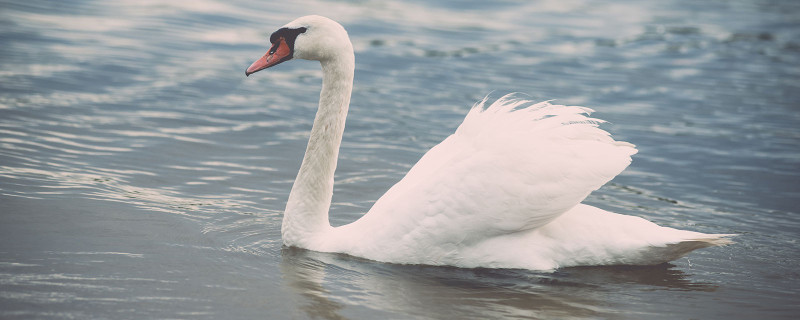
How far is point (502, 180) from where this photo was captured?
6617mm

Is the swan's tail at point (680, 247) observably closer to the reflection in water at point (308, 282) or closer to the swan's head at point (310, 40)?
the reflection in water at point (308, 282)

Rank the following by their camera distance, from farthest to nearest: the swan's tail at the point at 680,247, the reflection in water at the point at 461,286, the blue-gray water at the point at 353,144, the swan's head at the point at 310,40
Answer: the swan's head at the point at 310,40 < the swan's tail at the point at 680,247 < the blue-gray water at the point at 353,144 < the reflection in water at the point at 461,286

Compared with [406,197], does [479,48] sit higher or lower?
higher

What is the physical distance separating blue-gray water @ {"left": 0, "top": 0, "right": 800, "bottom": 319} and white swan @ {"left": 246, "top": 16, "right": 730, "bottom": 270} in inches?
7.1

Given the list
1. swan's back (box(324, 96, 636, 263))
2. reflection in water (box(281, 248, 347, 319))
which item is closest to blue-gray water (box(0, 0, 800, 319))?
reflection in water (box(281, 248, 347, 319))

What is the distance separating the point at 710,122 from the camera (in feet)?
41.0

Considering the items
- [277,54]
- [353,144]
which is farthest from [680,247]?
[353,144]

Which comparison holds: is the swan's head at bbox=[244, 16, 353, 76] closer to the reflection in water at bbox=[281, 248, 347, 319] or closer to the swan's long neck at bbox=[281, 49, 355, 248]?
the swan's long neck at bbox=[281, 49, 355, 248]

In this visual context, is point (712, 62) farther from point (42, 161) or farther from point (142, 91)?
point (42, 161)

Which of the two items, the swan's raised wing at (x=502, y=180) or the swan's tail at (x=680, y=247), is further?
the swan's tail at (x=680, y=247)

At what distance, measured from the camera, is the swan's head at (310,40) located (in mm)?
7078

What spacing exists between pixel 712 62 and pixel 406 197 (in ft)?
35.2

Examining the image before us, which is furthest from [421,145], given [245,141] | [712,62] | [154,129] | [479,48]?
[712,62]

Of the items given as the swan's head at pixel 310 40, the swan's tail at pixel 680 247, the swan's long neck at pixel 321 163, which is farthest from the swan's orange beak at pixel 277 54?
the swan's tail at pixel 680 247
